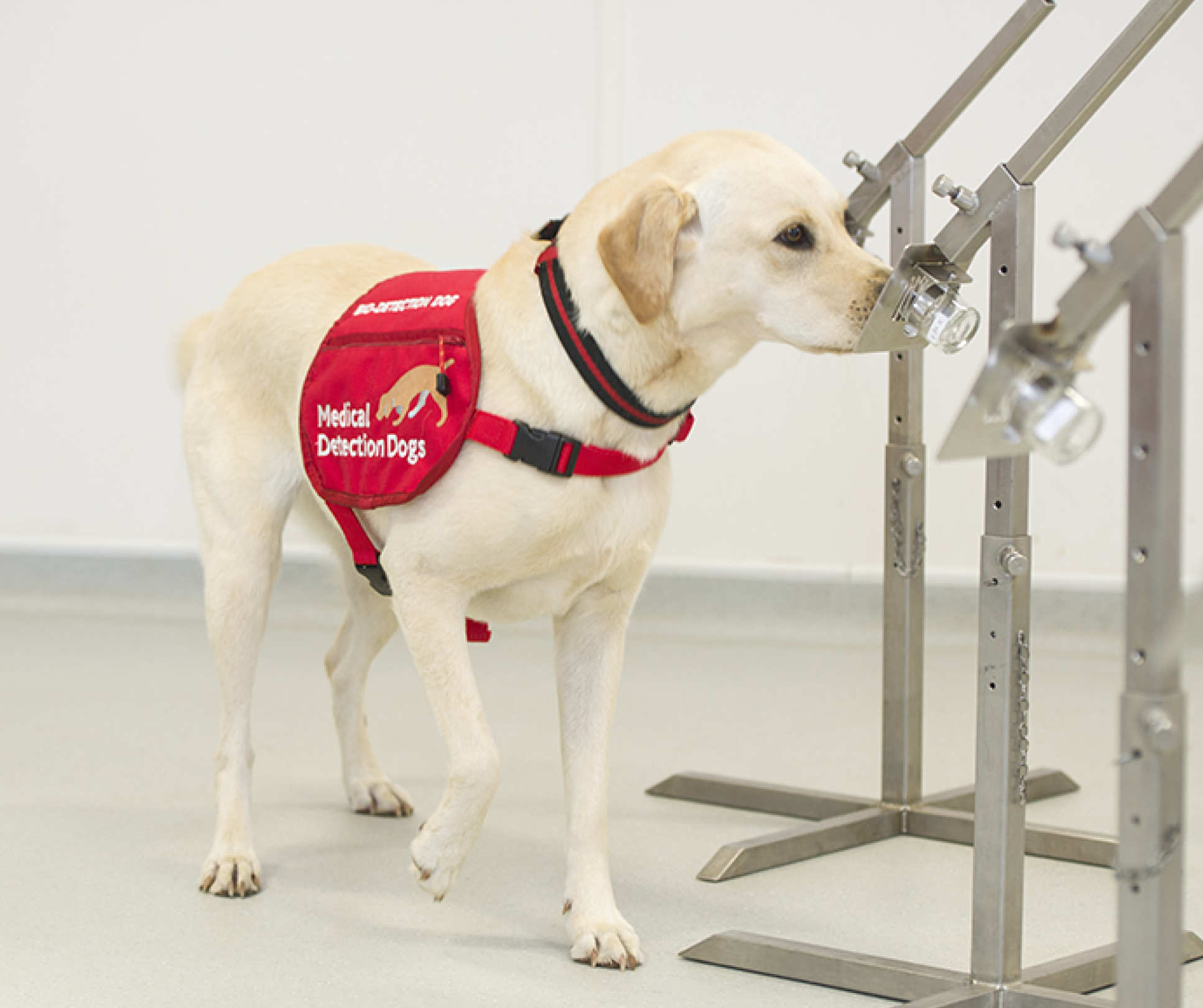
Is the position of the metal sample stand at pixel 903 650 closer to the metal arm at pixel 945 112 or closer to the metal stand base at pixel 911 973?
the metal arm at pixel 945 112

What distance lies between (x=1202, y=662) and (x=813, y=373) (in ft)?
10.4

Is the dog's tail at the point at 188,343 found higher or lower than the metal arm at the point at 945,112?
lower

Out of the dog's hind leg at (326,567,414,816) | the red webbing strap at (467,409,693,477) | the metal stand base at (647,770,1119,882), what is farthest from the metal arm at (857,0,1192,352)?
the dog's hind leg at (326,567,414,816)

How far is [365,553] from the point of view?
2359 millimetres

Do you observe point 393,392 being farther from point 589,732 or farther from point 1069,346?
point 1069,346

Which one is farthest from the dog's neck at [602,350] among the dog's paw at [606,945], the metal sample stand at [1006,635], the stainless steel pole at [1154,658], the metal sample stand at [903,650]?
the stainless steel pole at [1154,658]

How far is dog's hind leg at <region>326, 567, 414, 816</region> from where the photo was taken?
111 inches

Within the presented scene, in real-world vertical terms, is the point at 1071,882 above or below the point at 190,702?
above

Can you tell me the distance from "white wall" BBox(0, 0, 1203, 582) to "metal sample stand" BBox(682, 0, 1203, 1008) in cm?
239

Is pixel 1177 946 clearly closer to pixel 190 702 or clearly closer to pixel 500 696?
pixel 500 696

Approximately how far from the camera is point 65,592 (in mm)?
5285

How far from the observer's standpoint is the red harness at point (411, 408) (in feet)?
6.68

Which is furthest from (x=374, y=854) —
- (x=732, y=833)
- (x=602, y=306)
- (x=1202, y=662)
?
(x=1202, y=662)

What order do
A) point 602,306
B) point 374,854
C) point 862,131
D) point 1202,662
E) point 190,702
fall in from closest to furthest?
point 1202,662 < point 602,306 < point 374,854 < point 190,702 < point 862,131
